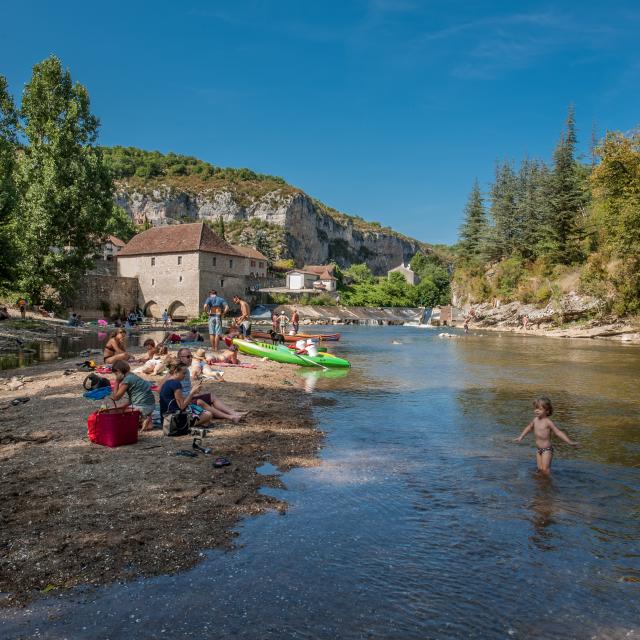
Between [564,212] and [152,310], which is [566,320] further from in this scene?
[152,310]

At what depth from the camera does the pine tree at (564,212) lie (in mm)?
55750

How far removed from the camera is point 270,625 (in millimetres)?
4242

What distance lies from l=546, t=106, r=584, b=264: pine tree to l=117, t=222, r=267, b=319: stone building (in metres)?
36.2

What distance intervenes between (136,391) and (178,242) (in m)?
54.0

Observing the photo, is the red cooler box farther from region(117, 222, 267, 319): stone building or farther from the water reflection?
region(117, 222, 267, 319): stone building

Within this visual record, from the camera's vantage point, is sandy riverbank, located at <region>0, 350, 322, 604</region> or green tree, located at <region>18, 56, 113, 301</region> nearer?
sandy riverbank, located at <region>0, 350, 322, 604</region>

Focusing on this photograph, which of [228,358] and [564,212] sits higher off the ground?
[564,212]

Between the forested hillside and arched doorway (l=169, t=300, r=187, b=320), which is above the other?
the forested hillside

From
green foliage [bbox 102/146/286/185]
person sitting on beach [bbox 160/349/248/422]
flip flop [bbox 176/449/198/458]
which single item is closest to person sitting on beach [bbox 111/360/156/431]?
person sitting on beach [bbox 160/349/248/422]

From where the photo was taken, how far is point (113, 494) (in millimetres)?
6637

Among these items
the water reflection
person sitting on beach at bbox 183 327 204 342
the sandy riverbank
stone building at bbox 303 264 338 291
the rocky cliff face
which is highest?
the rocky cliff face

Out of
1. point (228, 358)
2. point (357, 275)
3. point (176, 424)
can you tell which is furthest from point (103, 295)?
point (357, 275)

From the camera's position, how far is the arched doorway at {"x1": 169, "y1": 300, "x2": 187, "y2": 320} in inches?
2372

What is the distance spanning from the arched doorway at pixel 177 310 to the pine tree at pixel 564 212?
135ft
